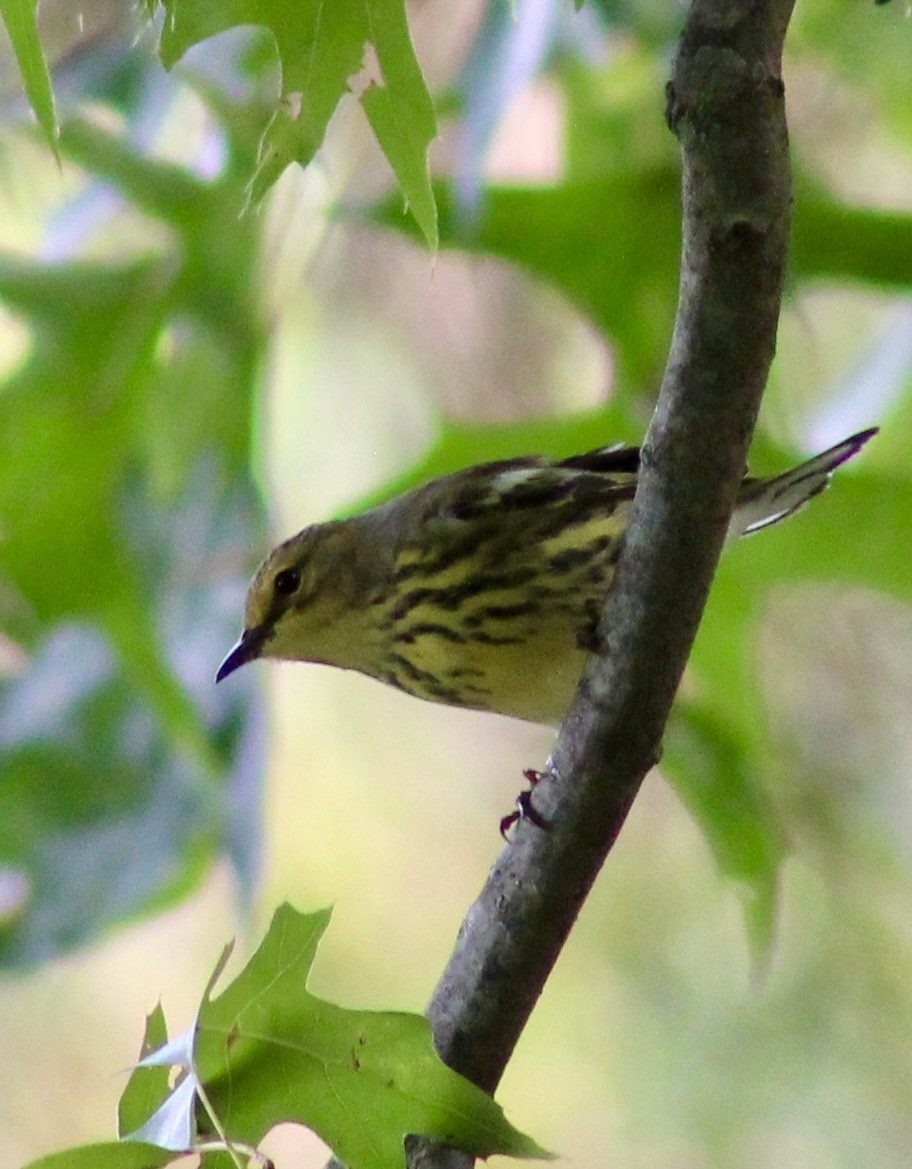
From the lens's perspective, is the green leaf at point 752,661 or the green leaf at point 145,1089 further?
the green leaf at point 752,661

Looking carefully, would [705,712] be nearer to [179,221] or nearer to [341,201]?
[341,201]

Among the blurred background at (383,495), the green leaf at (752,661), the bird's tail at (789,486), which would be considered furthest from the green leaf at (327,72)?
the green leaf at (752,661)

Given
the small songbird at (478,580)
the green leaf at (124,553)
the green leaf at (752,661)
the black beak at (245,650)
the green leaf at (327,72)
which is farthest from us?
the green leaf at (124,553)

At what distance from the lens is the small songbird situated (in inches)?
61.4

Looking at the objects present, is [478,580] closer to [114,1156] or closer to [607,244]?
[607,244]

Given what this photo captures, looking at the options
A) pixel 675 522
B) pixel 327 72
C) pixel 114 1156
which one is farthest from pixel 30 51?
pixel 114 1156

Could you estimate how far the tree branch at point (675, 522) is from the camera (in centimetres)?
91

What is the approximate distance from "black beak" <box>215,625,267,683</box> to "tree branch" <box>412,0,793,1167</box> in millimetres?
808

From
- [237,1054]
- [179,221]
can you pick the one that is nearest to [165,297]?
[179,221]

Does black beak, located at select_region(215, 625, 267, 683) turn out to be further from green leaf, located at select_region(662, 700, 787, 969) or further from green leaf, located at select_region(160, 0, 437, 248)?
green leaf, located at select_region(160, 0, 437, 248)

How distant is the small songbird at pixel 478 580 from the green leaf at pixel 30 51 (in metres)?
0.66

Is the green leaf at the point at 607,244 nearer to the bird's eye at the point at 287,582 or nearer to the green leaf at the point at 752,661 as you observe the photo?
the green leaf at the point at 752,661

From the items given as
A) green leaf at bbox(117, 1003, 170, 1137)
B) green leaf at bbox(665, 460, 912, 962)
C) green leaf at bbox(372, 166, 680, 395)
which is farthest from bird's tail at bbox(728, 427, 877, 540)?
green leaf at bbox(117, 1003, 170, 1137)

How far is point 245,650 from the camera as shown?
1898mm
